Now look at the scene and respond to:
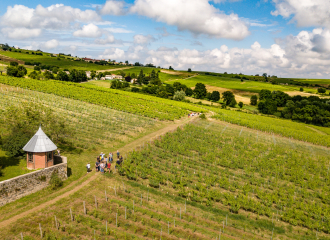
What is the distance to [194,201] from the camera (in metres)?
21.5

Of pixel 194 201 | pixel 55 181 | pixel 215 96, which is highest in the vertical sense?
pixel 215 96

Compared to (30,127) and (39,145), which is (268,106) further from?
(39,145)

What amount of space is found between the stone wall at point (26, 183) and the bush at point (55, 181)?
0.97 ft

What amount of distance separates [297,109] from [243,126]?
1385 inches

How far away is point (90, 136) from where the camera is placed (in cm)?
3625

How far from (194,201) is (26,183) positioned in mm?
14834

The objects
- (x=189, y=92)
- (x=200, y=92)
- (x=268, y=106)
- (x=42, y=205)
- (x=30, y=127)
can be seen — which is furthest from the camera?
(x=189, y=92)

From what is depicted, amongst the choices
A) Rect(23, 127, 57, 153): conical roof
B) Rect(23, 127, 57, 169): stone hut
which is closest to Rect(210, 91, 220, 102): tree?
Rect(23, 127, 57, 153): conical roof

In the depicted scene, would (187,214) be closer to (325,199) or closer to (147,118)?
(325,199)

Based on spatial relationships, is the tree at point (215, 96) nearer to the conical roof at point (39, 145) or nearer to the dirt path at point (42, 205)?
the dirt path at point (42, 205)

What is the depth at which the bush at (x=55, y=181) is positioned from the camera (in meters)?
21.4

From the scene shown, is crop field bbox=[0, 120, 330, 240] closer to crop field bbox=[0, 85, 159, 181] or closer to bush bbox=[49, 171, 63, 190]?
bush bbox=[49, 171, 63, 190]

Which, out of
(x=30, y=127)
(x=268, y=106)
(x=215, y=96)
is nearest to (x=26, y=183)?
(x=30, y=127)

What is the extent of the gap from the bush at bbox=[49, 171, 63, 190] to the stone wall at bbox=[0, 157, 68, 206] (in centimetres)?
30
